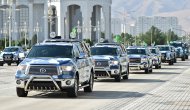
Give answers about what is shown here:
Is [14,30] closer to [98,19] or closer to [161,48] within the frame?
[98,19]

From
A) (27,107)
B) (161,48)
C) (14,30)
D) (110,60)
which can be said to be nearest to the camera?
(27,107)

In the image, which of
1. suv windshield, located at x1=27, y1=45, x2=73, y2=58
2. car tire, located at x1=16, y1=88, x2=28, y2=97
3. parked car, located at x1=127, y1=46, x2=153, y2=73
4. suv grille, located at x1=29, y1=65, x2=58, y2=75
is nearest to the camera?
suv grille, located at x1=29, y1=65, x2=58, y2=75

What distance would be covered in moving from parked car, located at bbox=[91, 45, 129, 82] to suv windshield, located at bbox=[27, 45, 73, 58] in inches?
340

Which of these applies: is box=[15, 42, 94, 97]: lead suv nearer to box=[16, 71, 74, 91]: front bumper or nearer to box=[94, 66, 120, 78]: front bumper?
box=[16, 71, 74, 91]: front bumper

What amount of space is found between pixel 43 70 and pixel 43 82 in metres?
0.37

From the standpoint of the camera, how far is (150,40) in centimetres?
19262

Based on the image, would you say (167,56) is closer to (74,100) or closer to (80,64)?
(80,64)

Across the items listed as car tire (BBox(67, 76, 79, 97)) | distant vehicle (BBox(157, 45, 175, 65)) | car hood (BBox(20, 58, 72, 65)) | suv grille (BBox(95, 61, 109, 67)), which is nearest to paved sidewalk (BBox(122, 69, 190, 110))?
car tire (BBox(67, 76, 79, 97))

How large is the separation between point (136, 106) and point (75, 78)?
3337 mm

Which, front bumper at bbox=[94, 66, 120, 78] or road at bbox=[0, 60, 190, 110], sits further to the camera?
front bumper at bbox=[94, 66, 120, 78]

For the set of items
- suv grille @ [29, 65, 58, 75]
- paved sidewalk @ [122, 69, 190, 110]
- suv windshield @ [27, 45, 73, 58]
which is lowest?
paved sidewalk @ [122, 69, 190, 110]

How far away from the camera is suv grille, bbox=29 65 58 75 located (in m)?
20.5

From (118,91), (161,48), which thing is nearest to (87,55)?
(118,91)

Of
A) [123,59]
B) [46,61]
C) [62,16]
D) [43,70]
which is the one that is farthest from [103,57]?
[62,16]
